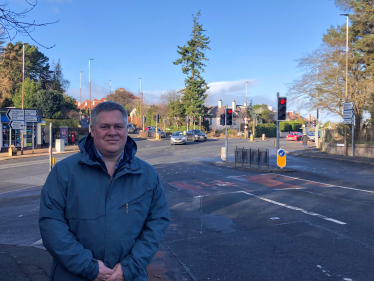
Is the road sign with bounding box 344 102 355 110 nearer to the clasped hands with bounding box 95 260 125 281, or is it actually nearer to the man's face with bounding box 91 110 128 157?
the man's face with bounding box 91 110 128 157

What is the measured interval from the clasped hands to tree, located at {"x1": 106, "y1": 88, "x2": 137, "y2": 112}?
9241 centimetres

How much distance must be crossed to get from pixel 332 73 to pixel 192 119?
37.0m

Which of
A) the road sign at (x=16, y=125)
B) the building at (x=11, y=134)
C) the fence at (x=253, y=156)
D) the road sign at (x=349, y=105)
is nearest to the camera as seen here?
the fence at (x=253, y=156)

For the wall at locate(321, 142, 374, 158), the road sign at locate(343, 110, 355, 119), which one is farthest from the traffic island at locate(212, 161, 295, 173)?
the wall at locate(321, 142, 374, 158)

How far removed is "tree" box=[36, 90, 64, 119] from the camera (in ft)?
146

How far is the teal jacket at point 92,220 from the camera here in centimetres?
243

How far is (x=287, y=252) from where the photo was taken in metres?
5.49

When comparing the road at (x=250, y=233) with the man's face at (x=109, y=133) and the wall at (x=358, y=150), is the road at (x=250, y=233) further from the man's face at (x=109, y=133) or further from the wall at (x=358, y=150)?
the wall at (x=358, y=150)

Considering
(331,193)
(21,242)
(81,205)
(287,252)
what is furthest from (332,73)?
(81,205)

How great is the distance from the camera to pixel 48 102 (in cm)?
4438

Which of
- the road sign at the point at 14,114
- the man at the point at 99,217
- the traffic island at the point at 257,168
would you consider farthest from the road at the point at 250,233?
the road sign at the point at 14,114

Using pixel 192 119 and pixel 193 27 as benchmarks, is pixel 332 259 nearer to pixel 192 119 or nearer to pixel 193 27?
pixel 192 119

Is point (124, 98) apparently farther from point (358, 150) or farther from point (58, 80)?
point (358, 150)

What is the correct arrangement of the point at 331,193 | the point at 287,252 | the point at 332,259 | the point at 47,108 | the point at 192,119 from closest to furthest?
the point at 332,259, the point at 287,252, the point at 331,193, the point at 47,108, the point at 192,119
